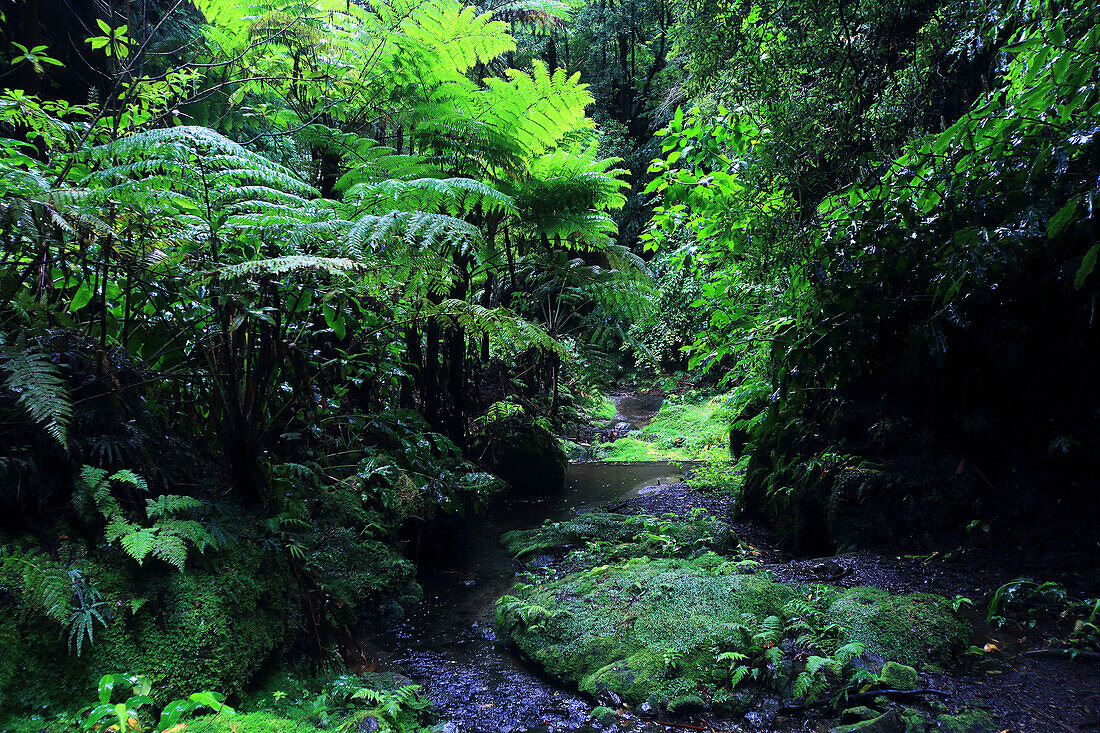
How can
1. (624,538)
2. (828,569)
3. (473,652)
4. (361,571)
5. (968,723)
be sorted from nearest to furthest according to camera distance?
(968,723)
(473,652)
(828,569)
(361,571)
(624,538)

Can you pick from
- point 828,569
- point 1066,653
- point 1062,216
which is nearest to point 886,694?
point 1066,653

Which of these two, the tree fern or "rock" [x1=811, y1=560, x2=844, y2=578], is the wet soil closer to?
"rock" [x1=811, y1=560, x2=844, y2=578]

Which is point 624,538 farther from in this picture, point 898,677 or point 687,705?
point 898,677

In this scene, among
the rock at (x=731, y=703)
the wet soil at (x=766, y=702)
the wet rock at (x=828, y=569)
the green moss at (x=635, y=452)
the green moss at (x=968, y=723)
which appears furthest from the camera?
the green moss at (x=635, y=452)

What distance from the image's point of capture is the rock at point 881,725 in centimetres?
195

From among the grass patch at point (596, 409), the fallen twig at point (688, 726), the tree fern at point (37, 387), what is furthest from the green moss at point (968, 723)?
the grass patch at point (596, 409)

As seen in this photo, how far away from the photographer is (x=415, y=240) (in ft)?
11.5

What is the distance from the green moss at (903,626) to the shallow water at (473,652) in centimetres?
125

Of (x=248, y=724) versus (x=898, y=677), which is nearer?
(x=248, y=724)

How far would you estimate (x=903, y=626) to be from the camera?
246cm

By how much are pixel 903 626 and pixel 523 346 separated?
2.64m

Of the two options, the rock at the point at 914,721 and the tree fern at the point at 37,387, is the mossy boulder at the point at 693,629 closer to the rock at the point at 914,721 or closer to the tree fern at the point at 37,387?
the rock at the point at 914,721

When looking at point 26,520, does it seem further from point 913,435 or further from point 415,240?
point 913,435

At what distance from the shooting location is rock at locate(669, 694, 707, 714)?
2334 millimetres
